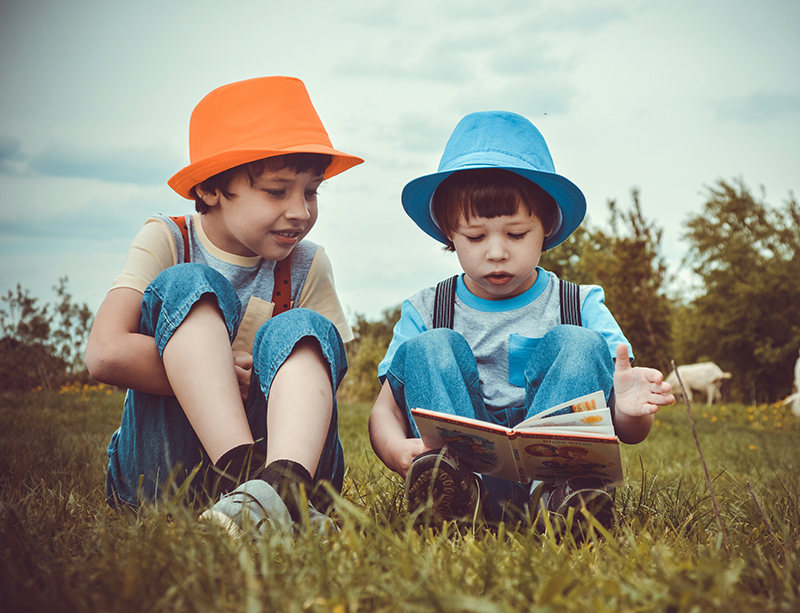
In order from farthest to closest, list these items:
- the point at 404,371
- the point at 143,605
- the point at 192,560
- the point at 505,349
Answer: the point at 505,349, the point at 404,371, the point at 192,560, the point at 143,605

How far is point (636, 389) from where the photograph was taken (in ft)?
5.46

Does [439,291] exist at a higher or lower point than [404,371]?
higher

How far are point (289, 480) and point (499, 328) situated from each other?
1.00 metres

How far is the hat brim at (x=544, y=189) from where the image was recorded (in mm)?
1995

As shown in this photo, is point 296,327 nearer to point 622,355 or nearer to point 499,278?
point 499,278

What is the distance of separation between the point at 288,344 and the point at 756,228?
2046 centimetres

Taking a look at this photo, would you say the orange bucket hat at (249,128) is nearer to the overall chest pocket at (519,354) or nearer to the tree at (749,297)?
the overall chest pocket at (519,354)

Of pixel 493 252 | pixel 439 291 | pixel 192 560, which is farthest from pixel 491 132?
pixel 192 560

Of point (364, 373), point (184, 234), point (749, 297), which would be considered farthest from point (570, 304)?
point (749, 297)

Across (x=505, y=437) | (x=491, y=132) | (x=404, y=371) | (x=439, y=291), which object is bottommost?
(x=505, y=437)

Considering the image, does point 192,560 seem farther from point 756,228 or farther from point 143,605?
point 756,228

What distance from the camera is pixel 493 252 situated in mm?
1934

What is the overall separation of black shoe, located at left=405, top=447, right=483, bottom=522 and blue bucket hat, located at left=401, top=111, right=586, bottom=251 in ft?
3.15

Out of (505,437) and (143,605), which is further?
(505,437)
